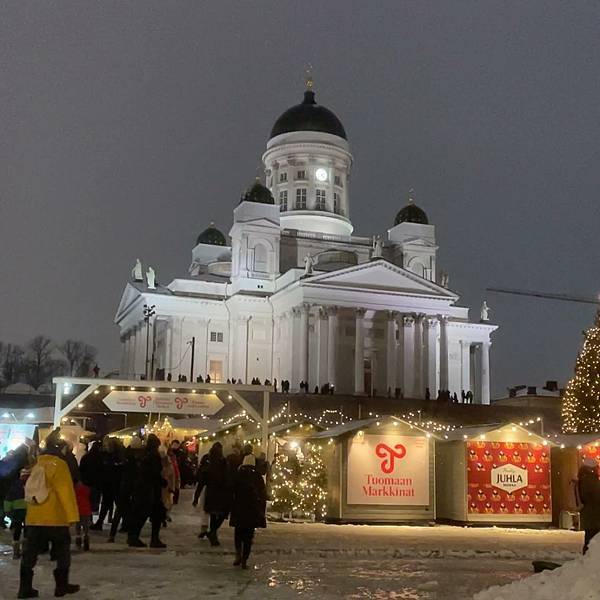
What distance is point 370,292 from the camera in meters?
58.1

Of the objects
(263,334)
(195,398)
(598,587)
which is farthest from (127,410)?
(263,334)

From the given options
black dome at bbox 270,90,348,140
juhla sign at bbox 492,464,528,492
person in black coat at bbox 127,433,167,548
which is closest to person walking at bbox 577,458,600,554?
person in black coat at bbox 127,433,167,548

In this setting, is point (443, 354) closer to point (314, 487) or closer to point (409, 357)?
point (409, 357)

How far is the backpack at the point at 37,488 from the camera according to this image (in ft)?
32.0

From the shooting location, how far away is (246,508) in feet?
41.1

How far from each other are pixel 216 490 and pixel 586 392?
1807 centimetres

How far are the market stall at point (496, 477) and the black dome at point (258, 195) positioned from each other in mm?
43895

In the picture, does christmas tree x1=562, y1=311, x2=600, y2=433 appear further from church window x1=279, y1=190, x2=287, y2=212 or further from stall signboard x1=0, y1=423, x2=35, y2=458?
church window x1=279, y1=190, x2=287, y2=212

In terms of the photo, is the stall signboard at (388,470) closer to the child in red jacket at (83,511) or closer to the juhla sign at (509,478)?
the juhla sign at (509,478)

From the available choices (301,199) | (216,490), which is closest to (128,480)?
(216,490)

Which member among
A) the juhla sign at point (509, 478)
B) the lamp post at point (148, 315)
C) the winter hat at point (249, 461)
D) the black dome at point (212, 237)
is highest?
the black dome at point (212, 237)

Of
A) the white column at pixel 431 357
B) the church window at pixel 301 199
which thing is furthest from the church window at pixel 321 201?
the white column at pixel 431 357

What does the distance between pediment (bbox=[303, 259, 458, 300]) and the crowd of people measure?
38.7 m

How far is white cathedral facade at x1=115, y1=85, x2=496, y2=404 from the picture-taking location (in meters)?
58.3
